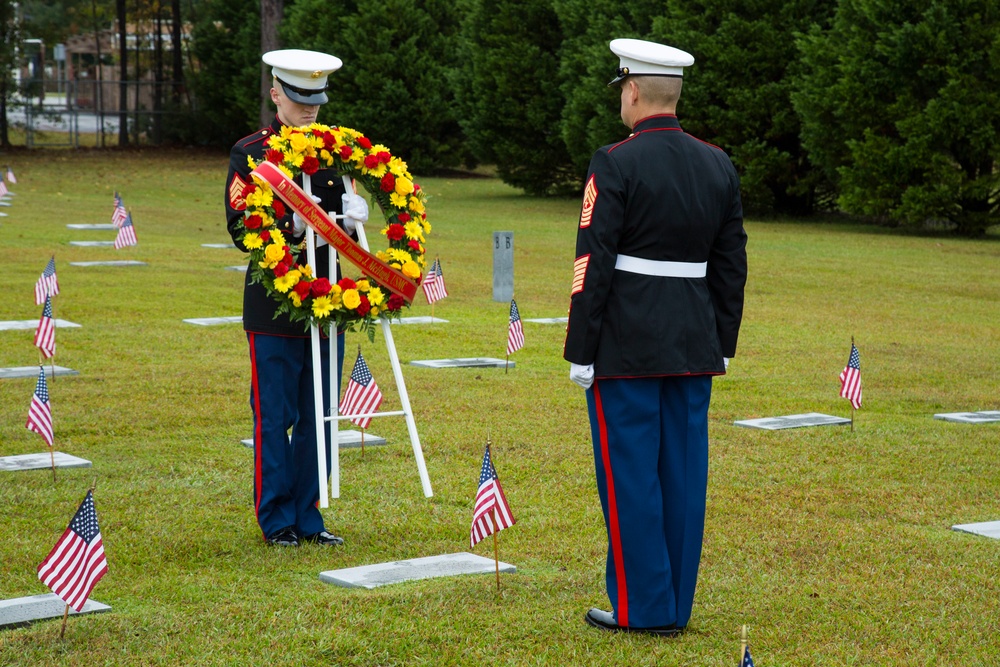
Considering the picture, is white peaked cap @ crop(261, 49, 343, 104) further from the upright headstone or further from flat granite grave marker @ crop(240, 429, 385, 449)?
the upright headstone

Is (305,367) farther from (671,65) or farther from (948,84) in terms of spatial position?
(948,84)

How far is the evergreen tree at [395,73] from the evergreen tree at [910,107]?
15.5m

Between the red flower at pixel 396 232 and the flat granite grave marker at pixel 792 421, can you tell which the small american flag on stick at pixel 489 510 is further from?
the flat granite grave marker at pixel 792 421

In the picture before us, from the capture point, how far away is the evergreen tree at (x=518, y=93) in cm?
3638

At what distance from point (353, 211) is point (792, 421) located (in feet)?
14.4

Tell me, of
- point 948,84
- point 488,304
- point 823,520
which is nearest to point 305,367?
point 823,520

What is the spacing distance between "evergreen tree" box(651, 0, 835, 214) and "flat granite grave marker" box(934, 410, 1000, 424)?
65.4ft

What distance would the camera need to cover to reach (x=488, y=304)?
15.6 m

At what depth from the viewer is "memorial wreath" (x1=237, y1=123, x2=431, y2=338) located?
571 centimetres

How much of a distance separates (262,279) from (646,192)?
186cm

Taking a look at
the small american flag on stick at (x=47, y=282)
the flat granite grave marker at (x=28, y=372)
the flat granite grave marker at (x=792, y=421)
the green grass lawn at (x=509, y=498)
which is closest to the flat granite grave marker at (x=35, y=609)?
the green grass lawn at (x=509, y=498)

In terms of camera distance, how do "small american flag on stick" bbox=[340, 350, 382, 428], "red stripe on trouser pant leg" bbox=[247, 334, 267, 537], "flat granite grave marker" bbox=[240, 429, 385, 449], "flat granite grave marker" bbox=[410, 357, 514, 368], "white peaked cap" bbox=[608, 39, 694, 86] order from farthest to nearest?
"flat granite grave marker" bbox=[410, 357, 514, 368]
"flat granite grave marker" bbox=[240, 429, 385, 449]
"small american flag on stick" bbox=[340, 350, 382, 428]
"red stripe on trouser pant leg" bbox=[247, 334, 267, 537]
"white peaked cap" bbox=[608, 39, 694, 86]

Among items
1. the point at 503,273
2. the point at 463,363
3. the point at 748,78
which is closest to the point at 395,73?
the point at 748,78

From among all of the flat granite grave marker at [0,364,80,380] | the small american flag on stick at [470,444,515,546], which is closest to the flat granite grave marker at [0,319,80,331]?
the flat granite grave marker at [0,364,80,380]
